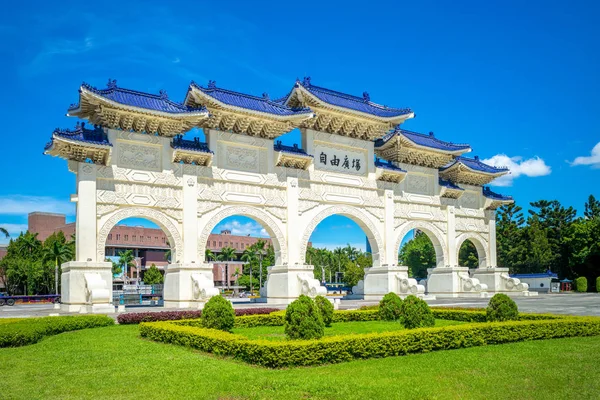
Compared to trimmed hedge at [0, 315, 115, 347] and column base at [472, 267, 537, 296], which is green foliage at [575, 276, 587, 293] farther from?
trimmed hedge at [0, 315, 115, 347]

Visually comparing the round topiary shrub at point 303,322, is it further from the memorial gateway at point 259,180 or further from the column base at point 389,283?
the column base at point 389,283

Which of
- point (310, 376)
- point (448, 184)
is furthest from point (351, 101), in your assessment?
point (310, 376)

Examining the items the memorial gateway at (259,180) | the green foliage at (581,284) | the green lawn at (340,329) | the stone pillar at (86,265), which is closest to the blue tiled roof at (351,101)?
the memorial gateway at (259,180)

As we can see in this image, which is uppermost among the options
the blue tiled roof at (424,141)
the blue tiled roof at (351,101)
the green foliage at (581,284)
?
the blue tiled roof at (351,101)

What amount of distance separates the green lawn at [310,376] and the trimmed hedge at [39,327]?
1.17 meters

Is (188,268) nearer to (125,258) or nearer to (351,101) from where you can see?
(351,101)

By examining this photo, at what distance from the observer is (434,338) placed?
10344 millimetres

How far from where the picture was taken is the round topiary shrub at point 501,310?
13.2 m

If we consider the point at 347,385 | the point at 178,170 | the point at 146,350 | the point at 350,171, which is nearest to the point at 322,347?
the point at 347,385

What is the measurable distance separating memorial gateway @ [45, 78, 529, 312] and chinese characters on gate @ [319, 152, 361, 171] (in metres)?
0.05

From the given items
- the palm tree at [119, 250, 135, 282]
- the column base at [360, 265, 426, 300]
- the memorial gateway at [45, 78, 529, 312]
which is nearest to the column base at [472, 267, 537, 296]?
the memorial gateway at [45, 78, 529, 312]

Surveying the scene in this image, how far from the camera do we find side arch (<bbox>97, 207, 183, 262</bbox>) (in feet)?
68.9

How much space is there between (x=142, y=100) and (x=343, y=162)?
992 centimetres

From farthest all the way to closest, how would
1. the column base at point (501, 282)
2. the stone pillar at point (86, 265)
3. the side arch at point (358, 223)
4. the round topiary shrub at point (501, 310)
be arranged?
the column base at point (501, 282) → the side arch at point (358, 223) → the stone pillar at point (86, 265) → the round topiary shrub at point (501, 310)
